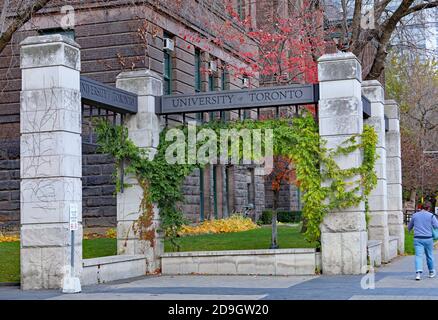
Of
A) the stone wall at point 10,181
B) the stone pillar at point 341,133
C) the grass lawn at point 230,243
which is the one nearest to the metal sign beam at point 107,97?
the grass lawn at point 230,243

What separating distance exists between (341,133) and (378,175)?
518cm

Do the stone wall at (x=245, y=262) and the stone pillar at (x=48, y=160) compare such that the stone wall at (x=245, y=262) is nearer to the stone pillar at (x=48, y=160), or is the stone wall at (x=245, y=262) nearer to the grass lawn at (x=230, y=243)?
the grass lawn at (x=230, y=243)

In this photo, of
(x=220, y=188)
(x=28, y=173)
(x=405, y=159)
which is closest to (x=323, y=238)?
(x=28, y=173)

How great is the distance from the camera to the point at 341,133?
18.0m

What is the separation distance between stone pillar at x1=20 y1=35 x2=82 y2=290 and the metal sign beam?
83 centimetres

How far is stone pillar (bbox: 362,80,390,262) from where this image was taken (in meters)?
22.5

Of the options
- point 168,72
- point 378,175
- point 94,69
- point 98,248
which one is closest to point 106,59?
point 94,69

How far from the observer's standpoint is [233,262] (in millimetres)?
18516

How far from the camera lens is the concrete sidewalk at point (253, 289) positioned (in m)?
13.6

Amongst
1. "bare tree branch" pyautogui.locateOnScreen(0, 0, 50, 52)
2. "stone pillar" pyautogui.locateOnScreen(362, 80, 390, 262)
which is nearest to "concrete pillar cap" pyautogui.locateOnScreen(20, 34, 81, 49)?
"bare tree branch" pyautogui.locateOnScreen(0, 0, 50, 52)

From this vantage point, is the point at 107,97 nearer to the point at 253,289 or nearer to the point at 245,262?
the point at 245,262

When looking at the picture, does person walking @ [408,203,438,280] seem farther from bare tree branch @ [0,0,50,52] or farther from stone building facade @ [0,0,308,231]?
stone building facade @ [0,0,308,231]

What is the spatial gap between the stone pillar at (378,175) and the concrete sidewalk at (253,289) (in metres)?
4.29
